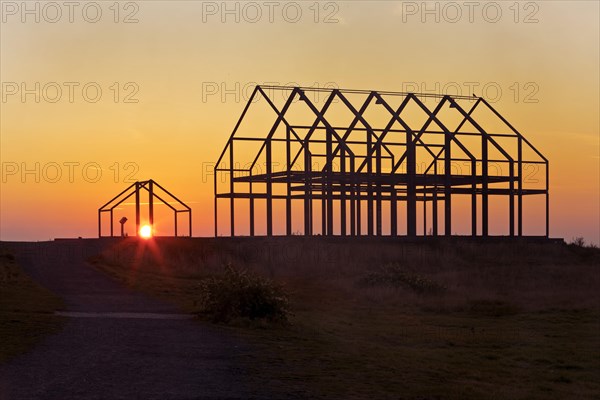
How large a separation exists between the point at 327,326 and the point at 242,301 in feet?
9.83

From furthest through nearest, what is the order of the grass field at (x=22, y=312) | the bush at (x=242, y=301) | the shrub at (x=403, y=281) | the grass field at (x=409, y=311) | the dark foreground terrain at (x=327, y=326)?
the shrub at (x=403, y=281)
the bush at (x=242, y=301)
the grass field at (x=409, y=311)
the grass field at (x=22, y=312)
the dark foreground terrain at (x=327, y=326)

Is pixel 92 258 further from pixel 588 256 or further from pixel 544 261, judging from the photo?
pixel 588 256

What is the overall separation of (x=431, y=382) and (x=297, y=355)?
2406 mm

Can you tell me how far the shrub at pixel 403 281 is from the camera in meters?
37.2

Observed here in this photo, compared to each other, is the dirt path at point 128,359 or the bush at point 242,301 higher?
the bush at point 242,301

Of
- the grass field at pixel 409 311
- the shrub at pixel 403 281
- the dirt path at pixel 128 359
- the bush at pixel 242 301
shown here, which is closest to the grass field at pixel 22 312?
the dirt path at pixel 128 359

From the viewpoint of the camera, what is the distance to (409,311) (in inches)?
1264

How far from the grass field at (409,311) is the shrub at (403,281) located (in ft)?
A: 0.17

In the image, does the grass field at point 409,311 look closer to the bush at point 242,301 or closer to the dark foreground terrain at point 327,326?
the dark foreground terrain at point 327,326

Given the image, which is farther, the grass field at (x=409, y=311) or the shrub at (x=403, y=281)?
the shrub at (x=403, y=281)

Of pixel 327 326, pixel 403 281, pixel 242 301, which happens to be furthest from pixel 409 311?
pixel 242 301

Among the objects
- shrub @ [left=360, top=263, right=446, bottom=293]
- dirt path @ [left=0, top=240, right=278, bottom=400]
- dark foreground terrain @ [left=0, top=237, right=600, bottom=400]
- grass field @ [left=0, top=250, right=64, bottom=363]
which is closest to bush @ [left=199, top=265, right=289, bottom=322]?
dark foreground terrain @ [left=0, top=237, right=600, bottom=400]

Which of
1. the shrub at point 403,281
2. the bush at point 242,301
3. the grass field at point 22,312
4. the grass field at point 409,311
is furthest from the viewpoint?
the shrub at point 403,281

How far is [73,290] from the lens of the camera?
2758 centimetres
